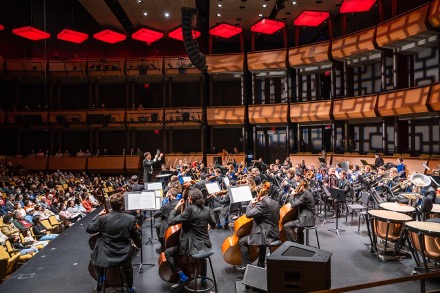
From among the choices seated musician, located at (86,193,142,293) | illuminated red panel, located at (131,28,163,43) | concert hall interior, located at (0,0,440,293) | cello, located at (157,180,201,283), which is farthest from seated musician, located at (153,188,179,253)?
illuminated red panel, located at (131,28,163,43)

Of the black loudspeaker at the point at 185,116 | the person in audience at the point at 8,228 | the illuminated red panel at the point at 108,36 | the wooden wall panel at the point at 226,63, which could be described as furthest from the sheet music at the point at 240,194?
the illuminated red panel at the point at 108,36

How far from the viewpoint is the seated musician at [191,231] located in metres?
5.01

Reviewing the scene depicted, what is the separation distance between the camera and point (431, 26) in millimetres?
13789

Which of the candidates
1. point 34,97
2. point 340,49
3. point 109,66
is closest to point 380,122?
point 340,49

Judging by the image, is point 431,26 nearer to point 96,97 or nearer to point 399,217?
point 399,217

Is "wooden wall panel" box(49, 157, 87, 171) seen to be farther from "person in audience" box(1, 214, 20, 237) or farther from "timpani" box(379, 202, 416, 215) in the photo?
"timpani" box(379, 202, 416, 215)

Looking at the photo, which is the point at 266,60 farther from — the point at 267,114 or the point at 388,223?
the point at 388,223

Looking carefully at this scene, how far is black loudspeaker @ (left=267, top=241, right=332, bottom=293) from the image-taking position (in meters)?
3.31

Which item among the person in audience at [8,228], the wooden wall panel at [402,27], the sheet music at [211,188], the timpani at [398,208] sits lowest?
the person in audience at [8,228]

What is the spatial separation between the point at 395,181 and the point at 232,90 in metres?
16.5

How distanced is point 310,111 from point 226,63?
6.20 m

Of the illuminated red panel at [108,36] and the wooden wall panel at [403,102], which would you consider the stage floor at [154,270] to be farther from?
the illuminated red panel at [108,36]

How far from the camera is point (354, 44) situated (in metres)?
17.8

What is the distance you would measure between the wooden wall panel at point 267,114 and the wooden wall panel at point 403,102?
5.78 meters
